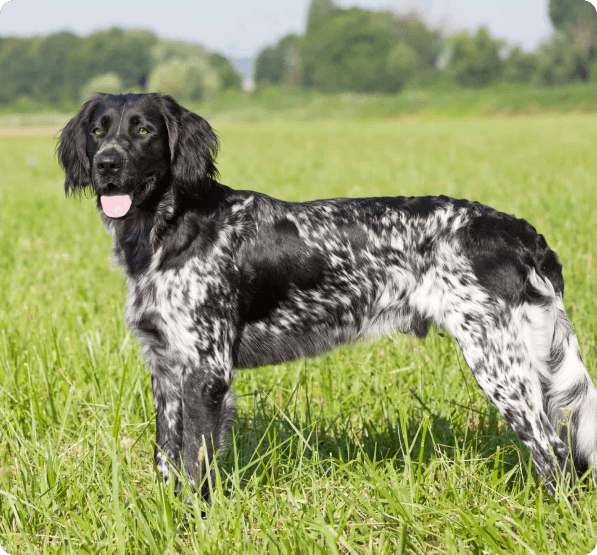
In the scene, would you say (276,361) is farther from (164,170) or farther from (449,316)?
(164,170)

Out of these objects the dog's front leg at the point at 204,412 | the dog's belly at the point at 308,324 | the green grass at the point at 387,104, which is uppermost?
the green grass at the point at 387,104

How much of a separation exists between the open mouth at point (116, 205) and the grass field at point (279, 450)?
85 centimetres

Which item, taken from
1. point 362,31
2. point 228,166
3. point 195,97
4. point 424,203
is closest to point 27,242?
point 424,203

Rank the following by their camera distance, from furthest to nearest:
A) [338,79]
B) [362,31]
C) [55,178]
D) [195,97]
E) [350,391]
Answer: [195,97], [338,79], [362,31], [55,178], [350,391]

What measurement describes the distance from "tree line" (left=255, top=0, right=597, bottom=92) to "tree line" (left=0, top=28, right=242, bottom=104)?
7626 mm

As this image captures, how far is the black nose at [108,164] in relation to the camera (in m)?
2.81

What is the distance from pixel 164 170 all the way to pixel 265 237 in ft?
1.98

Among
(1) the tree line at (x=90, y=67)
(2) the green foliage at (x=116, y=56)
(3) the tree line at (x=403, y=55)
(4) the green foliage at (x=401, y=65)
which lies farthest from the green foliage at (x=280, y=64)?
(2) the green foliage at (x=116, y=56)

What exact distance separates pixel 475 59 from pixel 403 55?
40.7 ft

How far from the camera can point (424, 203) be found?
9.97 feet

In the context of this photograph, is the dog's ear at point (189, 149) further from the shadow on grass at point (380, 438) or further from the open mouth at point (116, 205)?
the shadow on grass at point (380, 438)

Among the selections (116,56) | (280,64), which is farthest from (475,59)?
(116,56)

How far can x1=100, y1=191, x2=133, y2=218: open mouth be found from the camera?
290 centimetres

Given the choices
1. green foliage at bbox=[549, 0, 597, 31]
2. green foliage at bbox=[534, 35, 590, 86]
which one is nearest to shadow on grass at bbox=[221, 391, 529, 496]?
green foliage at bbox=[549, 0, 597, 31]
